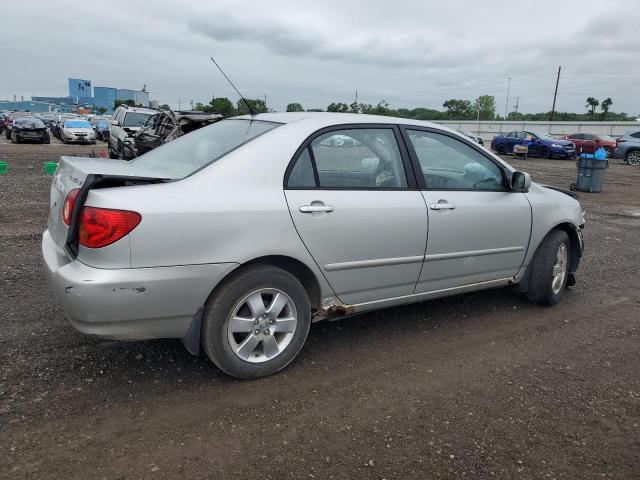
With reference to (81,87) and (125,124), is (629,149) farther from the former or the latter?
(81,87)

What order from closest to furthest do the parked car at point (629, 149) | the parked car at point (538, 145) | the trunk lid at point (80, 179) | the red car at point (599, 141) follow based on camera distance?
the trunk lid at point (80, 179) < the parked car at point (629, 149) < the parked car at point (538, 145) < the red car at point (599, 141)

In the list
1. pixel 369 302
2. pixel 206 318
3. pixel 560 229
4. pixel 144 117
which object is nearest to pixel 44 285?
pixel 206 318

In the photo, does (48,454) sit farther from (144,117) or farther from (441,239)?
(144,117)

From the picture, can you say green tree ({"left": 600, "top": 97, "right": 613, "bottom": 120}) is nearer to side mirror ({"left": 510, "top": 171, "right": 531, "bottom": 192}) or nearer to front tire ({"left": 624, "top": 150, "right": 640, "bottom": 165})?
front tire ({"left": 624, "top": 150, "right": 640, "bottom": 165})

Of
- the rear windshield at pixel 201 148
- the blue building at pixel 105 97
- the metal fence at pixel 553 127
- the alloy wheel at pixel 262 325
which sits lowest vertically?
the alloy wheel at pixel 262 325

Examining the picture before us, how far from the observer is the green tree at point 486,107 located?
8962 cm

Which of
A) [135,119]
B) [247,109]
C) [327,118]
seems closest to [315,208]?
[327,118]

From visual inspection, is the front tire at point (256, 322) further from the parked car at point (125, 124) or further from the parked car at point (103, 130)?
the parked car at point (103, 130)

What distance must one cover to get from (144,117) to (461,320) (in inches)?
587

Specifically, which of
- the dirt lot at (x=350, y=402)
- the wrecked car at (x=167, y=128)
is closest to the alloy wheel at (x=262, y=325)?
the dirt lot at (x=350, y=402)

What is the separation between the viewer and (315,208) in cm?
333

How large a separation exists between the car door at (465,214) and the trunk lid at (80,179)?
196 centimetres

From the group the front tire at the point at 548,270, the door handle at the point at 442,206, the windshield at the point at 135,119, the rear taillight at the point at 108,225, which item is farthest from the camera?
the windshield at the point at 135,119

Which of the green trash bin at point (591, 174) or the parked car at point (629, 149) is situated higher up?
the parked car at point (629, 149)
